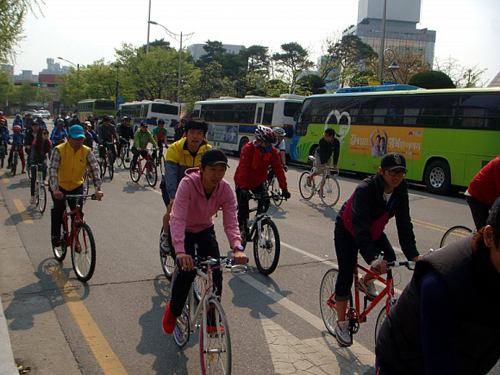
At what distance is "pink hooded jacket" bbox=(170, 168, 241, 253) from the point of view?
3.69 m

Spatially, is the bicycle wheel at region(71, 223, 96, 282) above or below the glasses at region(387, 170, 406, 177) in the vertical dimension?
below

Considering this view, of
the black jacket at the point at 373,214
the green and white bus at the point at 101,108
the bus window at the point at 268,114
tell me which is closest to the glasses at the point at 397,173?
the black jacket at the point at 373,214

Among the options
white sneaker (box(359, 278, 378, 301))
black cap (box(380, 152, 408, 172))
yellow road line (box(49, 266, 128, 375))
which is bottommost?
yellow road line (box(49, 266, 128, 375))

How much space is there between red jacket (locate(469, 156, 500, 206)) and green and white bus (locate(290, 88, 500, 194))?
10.1 m

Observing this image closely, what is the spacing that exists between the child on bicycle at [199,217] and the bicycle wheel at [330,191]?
8.19 metres

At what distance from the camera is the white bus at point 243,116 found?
79.7 ft

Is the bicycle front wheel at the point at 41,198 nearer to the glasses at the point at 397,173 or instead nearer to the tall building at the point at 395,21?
the glasses at the point at 397,173

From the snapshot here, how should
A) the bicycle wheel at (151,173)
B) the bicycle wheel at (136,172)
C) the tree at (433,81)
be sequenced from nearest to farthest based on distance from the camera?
the bicycle wheel at (151,173)
the bicycle wheel at (136,172)
the tree at (433,81)

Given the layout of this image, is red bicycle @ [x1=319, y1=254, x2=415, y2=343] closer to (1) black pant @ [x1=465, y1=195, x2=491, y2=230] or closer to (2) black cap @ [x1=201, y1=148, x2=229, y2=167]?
(1) black pant @ [x1=465, y1=195, x2=491, y2=230]

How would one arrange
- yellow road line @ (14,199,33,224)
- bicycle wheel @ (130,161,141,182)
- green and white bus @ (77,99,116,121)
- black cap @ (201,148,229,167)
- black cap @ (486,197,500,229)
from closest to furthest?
black cap @ (486,197,500,229), black cap @ (201,148,229,167), yellow road line @ (14,199,33,224), bicycle wheel @ (130,161,141,182), green and white bus @ (77,99,116,121)

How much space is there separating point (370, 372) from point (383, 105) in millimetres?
14790

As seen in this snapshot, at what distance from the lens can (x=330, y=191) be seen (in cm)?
1217

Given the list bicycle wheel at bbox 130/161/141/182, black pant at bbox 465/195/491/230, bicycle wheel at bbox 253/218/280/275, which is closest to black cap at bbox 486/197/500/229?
black pant at bbox 465/195/491/230

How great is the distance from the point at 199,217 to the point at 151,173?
10.4 m
